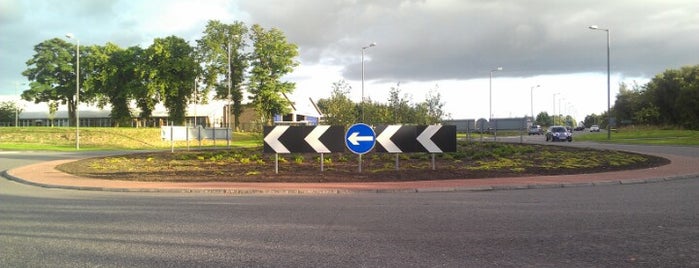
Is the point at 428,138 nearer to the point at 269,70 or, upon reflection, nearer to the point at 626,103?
A: the point at 269,70

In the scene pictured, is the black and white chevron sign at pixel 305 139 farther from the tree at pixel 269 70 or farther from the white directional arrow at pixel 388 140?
the tree at pixel 269 70

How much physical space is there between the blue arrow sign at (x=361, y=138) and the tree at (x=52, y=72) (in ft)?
199

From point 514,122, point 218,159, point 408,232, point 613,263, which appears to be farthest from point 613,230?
point 514,122

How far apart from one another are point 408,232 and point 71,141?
5058cm

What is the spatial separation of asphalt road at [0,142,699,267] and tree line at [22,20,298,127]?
49.2 m

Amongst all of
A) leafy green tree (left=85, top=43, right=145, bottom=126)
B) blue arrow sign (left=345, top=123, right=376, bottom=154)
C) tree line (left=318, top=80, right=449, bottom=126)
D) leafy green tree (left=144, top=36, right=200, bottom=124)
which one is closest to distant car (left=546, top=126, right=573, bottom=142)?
tree line (left=318, top=80, right=449, bottom=126)

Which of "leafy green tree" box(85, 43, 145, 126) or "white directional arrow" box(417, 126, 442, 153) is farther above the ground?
"leafy green tree" box(85, 43, 145, 126)

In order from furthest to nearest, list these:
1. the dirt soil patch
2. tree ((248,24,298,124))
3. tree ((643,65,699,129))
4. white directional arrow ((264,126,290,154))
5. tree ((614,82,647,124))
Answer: tree ((614,82,647,124))
tree ((643,65,699,129))
tree ((248,24,298,124))
white directional arrow ((264,126,290,154))
the dirt soil patch

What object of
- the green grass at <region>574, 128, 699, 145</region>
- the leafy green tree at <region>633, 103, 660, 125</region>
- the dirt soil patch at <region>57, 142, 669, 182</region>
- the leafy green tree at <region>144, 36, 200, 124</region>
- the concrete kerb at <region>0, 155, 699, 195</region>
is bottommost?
the concrete kerb at <region>0, 155, 699, 195</region>

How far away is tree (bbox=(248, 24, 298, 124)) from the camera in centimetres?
6066

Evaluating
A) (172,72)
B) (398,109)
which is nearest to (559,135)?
(398,109)

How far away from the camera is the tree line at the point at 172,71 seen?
6091 cm

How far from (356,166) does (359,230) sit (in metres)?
10.4

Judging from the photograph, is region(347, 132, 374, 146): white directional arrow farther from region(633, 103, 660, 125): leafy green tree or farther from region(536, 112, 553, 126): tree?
region(536, 112, 553, 126): tree
